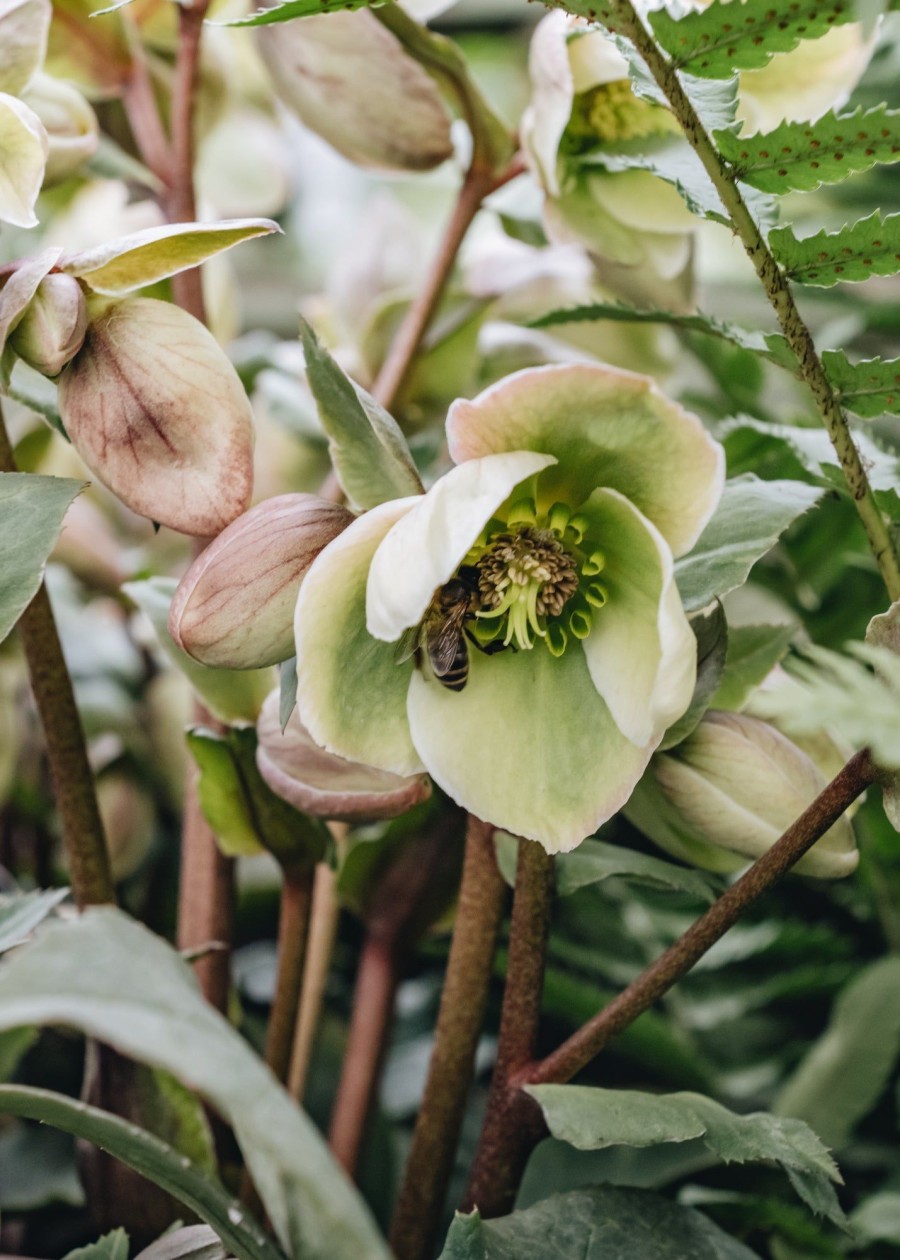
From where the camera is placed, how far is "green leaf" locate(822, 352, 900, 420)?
11.4 inches

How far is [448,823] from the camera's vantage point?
1.39 feet

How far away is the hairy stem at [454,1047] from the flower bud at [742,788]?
0.05 meters

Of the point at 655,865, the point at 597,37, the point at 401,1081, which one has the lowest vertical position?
the point at 401,1081

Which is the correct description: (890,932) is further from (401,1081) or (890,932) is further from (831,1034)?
(401,1081)

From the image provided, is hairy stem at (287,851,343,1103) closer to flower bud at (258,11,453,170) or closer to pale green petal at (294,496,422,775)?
pale green petal at (294,496,422,775)

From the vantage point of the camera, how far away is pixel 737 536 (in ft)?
1.01

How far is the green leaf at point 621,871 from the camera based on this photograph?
316 mm

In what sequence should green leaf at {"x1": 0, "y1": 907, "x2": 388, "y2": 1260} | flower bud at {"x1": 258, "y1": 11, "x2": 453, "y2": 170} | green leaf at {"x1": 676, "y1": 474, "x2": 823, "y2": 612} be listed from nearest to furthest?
green leaf at {"x1": 0, "y1": 907, "x2": 388, "y2": 1260}, green leaf at {"x1": 676, "y1": 474, "x2": 823, "y2": 612}, flower bud at {"x1": 258, "y1": 11, "x2": 453, "y2": 170}

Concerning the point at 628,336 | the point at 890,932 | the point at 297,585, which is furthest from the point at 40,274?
the point at 890,932

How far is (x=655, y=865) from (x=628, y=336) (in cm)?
29

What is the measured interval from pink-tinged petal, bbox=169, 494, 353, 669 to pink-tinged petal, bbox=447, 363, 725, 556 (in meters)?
0.05

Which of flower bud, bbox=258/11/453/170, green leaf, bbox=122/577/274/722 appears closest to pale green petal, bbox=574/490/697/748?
green leaf, bbox=122/577/274/722

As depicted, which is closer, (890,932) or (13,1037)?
(13,1037)

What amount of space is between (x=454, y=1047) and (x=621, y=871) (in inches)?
3.1
